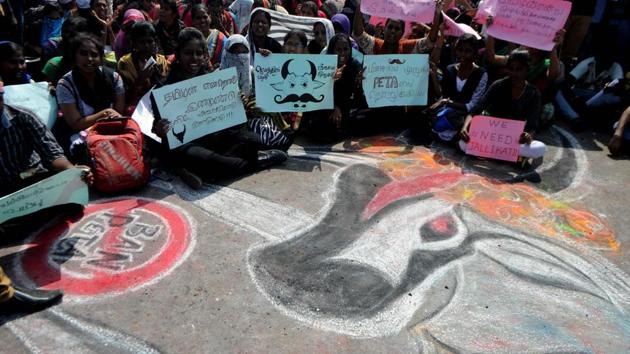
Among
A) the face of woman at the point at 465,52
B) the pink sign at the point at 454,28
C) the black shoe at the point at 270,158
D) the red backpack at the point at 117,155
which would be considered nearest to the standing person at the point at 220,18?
the black shoe at the point at 270,158

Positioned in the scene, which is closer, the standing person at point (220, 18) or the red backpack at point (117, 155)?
the red backpack at point (117, 155)

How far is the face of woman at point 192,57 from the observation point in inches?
A: 197

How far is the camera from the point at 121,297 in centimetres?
345

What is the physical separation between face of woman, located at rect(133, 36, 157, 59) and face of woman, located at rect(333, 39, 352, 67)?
2.21 m

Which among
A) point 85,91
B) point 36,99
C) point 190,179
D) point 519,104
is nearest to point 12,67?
point 36,99

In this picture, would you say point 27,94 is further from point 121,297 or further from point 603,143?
point 603,143

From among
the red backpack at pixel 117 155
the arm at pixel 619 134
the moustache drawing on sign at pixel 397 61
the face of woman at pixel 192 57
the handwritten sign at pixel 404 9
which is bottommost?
the arm at pixel 619 134

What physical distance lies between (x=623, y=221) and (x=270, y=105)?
157 inches

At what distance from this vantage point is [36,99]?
15.8ft

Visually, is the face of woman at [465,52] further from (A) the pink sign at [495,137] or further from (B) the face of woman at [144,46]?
(B) the face of woman at [144,46]

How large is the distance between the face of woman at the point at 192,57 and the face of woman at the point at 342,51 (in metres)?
1.80

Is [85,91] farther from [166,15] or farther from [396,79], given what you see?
[396,79]

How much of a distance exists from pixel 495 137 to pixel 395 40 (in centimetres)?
198

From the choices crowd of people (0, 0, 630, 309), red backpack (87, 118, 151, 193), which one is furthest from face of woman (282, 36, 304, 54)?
red backpack (87, 118, 151, 193)
